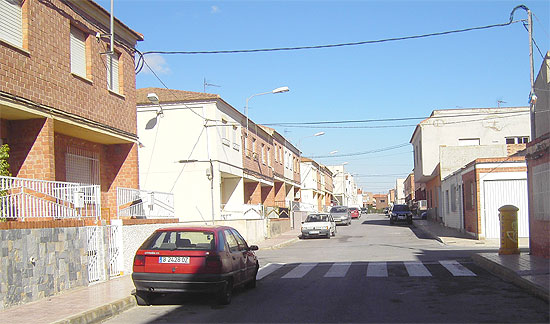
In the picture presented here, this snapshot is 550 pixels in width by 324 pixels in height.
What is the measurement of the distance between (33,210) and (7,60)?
358cm

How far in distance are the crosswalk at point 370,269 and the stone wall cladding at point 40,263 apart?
15.5 ft

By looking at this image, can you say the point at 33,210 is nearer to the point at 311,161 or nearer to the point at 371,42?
the point at 371,42

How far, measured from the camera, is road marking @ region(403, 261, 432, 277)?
1386 cm

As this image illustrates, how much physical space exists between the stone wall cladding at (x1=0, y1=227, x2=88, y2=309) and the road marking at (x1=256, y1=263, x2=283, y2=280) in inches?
183

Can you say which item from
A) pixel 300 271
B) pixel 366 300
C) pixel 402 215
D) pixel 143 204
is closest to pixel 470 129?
pixel 402 215

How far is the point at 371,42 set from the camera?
18859 millimetres

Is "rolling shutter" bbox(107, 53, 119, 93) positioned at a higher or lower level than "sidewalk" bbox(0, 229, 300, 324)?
higher

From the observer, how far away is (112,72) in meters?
17.4

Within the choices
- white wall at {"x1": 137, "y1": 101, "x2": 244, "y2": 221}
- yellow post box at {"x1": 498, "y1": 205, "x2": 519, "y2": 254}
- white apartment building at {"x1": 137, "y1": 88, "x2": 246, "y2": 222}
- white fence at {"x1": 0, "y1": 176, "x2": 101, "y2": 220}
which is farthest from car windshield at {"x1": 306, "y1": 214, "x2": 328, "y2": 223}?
white fence at {"x1": 0, "y1": 176, "x2": 101, "y2": 220}

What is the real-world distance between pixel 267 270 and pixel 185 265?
22.1 ft

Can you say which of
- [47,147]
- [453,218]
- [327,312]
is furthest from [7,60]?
[453,218]

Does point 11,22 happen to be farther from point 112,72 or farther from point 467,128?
point 467,128

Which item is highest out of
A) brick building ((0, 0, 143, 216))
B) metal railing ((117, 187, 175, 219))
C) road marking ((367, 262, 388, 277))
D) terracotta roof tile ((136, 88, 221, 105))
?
terracotta roof tile ((136, 88, 221, 105))

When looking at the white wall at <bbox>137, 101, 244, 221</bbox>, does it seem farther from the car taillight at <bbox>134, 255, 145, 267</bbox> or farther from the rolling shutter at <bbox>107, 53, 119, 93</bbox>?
the car taillight at <bbox>134, 255, 145, 267</bbox>
